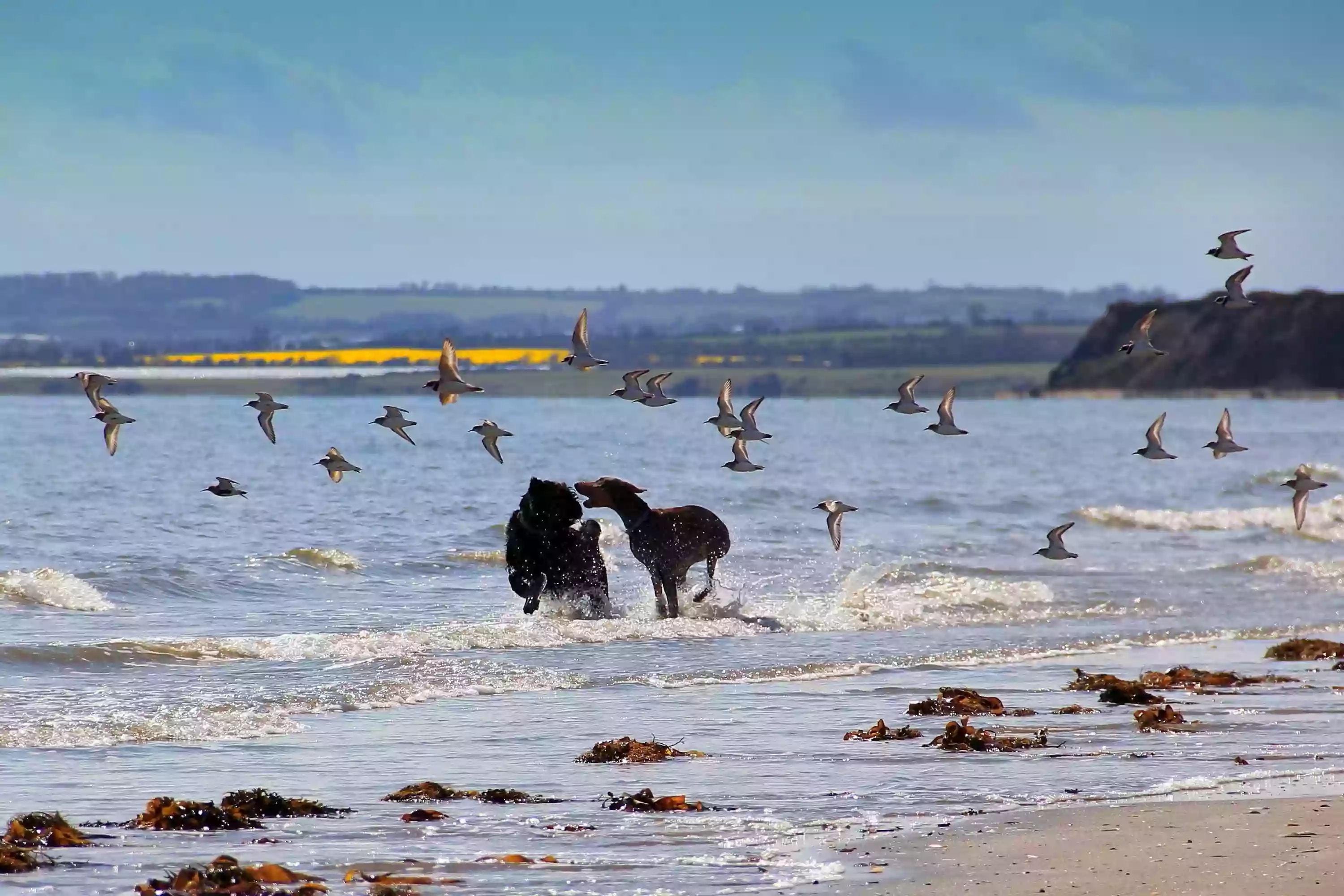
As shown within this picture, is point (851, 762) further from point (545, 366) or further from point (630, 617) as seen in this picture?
point (545, 366)

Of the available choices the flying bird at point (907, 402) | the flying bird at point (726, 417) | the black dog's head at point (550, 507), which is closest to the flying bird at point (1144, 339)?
the flying bird at point (907, 402)

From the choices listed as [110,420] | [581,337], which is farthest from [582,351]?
[110,420]

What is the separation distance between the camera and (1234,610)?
24062 millimetres

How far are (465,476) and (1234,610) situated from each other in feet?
89.9

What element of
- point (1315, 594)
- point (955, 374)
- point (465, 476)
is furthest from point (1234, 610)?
point (955, 374)

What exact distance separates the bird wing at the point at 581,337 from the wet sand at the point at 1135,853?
387 inches

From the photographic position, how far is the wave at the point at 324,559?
26.2 meters

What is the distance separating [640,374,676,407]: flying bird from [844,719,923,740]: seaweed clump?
7.31 meters

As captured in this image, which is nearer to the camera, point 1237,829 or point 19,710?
point 1237,829

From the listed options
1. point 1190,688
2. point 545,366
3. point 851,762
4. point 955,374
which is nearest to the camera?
point 851,762

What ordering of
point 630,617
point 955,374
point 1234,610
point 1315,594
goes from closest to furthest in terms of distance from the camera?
point 630,617, point 1234,610, point 1315,594, point 955,374

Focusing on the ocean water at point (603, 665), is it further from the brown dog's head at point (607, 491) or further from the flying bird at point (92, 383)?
the flying bird at point (92, 383)

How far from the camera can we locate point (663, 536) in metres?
21.1

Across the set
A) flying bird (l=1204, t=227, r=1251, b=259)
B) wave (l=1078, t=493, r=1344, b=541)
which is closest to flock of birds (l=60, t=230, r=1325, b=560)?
flying bird (l=1204, t=227, r=1251, b=259)
